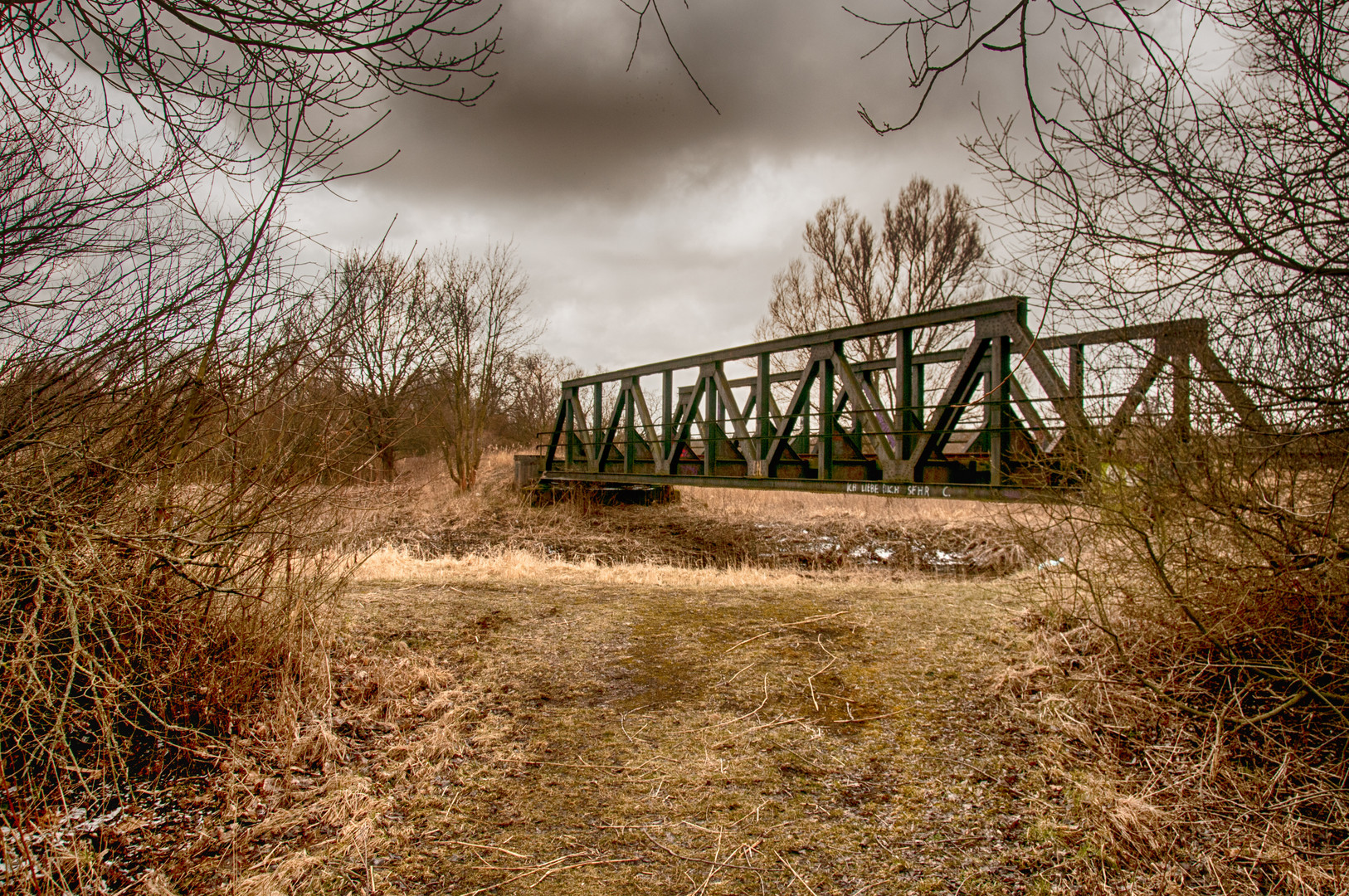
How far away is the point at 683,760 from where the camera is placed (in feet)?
10.3

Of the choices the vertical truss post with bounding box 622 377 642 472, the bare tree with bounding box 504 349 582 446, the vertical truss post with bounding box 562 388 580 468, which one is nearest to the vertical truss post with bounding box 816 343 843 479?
the vertical truss post with bounding box 622 377 642 472

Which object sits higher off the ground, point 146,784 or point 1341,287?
point 1341,287

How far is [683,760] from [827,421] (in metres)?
6.05

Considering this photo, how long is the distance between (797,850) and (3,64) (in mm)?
3682

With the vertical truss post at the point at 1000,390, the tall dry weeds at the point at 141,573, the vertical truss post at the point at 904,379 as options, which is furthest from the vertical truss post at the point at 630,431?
the tall dry weeds at the point at 141,573

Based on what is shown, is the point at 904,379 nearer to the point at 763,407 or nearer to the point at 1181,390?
the point at 763,407

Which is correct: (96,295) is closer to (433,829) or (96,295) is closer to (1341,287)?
(433,829)

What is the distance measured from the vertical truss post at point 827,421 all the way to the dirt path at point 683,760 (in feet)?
11.3

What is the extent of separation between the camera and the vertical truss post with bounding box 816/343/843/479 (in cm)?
866

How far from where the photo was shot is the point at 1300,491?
3.07m

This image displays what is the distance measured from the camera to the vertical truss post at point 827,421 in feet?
28.4

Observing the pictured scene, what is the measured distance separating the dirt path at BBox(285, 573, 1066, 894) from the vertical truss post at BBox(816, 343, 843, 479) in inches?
136

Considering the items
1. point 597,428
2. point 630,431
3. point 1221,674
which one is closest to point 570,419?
point 597,428

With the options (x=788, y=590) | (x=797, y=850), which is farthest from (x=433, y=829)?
(x=788, y=590)
